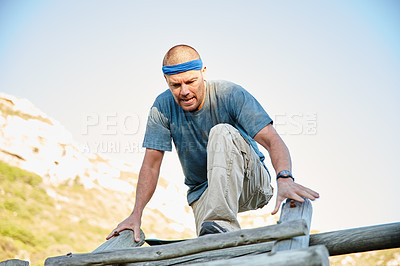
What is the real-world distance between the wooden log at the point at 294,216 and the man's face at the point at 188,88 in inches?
58.0

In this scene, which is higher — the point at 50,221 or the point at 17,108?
the point at 17,108

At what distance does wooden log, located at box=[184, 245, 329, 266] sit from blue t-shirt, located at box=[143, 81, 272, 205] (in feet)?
6.27

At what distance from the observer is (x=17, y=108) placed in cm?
1442

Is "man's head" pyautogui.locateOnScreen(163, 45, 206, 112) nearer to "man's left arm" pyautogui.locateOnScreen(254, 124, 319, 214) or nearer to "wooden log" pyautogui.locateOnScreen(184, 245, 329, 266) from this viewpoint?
"man's left arm" pyautogui.locateOnScreen(254, 124, 319, 214)

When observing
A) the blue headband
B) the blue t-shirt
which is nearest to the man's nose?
the blue headband

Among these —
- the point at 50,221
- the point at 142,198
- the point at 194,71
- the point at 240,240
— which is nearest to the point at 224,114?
the point at 194,71

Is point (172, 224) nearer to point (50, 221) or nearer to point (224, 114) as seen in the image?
point (50, 221)

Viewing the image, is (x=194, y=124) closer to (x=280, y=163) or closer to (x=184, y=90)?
(x=184, y=90)

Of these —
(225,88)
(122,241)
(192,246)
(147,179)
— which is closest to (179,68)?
(225,88)

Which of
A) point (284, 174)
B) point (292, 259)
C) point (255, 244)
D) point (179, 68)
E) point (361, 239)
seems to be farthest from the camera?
point (179, 68)

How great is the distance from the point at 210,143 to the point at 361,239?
47.2 inches

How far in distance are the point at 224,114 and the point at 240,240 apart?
175 centimetres

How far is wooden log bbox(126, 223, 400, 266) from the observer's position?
244cm

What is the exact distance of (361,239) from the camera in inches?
101
